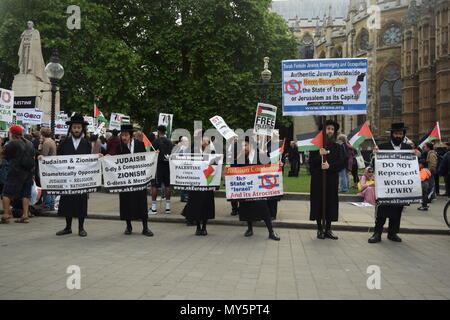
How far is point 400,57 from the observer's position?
169 feet

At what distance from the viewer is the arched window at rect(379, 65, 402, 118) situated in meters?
52.2

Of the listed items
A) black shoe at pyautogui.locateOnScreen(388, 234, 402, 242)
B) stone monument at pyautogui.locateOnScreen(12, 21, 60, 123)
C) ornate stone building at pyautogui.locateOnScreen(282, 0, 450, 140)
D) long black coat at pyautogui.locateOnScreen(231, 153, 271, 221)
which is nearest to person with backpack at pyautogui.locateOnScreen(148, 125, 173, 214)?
long black coat at pyautogui.locateOnScreen(231, 153, 271, 221)

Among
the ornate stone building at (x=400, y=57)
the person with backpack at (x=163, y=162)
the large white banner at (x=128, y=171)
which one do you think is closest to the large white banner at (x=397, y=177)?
the large white banner at (x=128, y=171)

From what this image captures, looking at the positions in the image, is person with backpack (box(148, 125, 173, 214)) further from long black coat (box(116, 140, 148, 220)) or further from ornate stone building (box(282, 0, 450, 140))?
ornate stone building (box(282, 0, 450, 140))

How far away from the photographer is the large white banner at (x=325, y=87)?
905cm

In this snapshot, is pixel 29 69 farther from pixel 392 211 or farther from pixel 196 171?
pixel 392 211

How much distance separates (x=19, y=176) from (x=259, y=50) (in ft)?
73.9

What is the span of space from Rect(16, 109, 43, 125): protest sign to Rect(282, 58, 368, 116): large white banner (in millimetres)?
9532

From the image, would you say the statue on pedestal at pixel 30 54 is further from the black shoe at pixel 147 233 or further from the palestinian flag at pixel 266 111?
the black shoe at pixel 147 233

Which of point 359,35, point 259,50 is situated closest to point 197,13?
point 259,50

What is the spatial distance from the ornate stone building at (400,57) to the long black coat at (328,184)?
98.9 ft

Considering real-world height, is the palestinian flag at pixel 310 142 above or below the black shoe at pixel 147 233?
above

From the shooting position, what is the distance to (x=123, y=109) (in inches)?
1067
